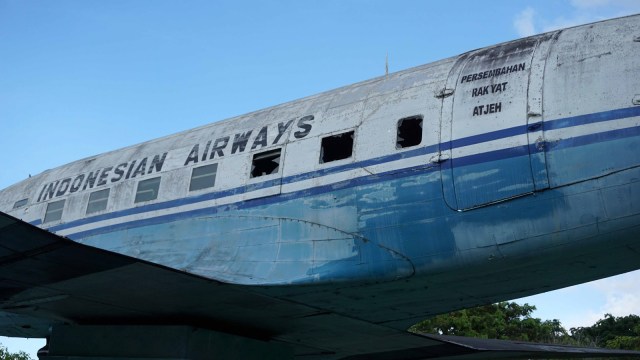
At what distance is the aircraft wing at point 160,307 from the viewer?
29.1 feet

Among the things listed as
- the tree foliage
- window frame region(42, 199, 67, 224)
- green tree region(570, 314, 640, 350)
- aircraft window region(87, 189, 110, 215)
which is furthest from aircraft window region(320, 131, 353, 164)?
green tree region(570, 314, 640, 350)

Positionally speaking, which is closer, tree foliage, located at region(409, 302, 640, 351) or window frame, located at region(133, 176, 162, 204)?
window frame, located at region(133, 176, 162, 204)

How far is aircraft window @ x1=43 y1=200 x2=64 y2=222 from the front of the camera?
44.9 feet

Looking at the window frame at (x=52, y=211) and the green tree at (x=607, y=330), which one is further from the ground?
the green tree at (x=607, y=330)

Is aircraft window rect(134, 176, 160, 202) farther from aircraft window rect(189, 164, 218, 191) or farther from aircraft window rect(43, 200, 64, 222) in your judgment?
aircraft window rect(43, 200, 64, 222)

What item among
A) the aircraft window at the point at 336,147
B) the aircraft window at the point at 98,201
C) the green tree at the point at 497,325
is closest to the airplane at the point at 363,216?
the aircraft window at the point at 336,147

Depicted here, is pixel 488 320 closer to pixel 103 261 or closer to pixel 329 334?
pixel 329 334

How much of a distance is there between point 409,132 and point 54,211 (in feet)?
26.0

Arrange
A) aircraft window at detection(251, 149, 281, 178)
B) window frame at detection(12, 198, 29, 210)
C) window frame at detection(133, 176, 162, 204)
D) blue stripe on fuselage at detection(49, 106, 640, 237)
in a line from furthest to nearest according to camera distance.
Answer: window frame at detection(12, 198, 29, 210) < window frame at detection(133, 176, 162, 204) < aircraft window at detection(251, 149, 281, 178) < blue stripe on fuselage at detection(49, 106, 640, 237)

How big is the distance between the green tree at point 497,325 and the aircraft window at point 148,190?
2450cm

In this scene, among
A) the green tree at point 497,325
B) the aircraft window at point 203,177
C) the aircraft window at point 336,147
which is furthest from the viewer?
the green tree at point 497,325

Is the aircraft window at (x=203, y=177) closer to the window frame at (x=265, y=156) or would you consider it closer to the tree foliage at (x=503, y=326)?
the window frame at (x=265, y=156)

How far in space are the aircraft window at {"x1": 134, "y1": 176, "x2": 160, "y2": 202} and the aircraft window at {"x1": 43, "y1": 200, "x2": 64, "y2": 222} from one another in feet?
7.62

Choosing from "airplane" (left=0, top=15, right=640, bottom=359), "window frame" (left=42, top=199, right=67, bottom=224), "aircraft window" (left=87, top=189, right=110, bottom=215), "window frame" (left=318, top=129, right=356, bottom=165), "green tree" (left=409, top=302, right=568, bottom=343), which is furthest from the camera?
"green tree" (left=409, top=302, right=568, bottom=343)
